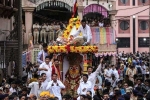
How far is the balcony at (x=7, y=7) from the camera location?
65.2 feet

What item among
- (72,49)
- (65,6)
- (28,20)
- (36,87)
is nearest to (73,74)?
(72,49)

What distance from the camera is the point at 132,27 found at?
62.0 meters

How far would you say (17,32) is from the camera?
21.5 m

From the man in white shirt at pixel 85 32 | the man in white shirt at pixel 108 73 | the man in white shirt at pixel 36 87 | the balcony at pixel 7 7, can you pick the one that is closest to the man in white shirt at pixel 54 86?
the man in white shirt at pixel 36 87

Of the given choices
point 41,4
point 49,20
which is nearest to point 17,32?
point 41,4

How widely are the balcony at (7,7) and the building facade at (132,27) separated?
3974 centimetres

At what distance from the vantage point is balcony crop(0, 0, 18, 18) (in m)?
19.9

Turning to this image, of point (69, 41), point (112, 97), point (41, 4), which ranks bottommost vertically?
point (112, 97)

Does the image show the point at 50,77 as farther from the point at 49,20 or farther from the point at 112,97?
the point at 49,20

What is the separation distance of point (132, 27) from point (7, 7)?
43.1 meters

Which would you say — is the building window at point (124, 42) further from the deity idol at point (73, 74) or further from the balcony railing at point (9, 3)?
the deity idol at point (73, 74)

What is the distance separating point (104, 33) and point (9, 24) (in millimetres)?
9640

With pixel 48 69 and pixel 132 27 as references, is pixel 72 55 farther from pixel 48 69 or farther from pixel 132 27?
pixel 132 27

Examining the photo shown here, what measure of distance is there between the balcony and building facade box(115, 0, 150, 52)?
39.7 metres
